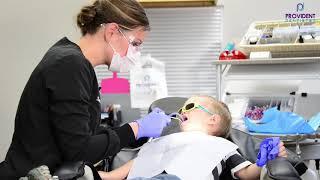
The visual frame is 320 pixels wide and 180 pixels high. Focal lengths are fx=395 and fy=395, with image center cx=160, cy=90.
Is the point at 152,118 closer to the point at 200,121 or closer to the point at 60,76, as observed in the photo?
the point at 200,121

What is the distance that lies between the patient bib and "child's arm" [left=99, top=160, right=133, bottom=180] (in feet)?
0.08

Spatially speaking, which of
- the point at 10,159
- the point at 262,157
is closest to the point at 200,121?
the point at 262,157

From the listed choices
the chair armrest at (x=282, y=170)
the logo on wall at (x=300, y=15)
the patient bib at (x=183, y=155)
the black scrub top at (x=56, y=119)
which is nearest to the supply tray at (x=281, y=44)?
the logo on wall at (x=300, y=15)

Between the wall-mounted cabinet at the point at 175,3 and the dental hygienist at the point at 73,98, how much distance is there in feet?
3.67

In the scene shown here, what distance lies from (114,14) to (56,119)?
439 millimetres

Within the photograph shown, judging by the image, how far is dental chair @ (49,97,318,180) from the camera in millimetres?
1226

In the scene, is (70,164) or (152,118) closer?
(70,164)

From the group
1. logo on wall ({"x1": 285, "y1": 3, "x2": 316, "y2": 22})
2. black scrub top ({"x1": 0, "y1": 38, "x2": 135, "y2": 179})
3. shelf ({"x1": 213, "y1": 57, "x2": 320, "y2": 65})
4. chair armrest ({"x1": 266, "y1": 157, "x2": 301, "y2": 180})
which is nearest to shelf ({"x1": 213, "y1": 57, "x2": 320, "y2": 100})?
shelf ({"x1": 213, "y1": 57, "x2": 320, "y2": 65})

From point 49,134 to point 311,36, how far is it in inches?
62.3

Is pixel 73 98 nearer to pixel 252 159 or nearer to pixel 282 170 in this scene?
pixel 282 170

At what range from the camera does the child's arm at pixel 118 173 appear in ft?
5.41

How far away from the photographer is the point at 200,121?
1.76 metres

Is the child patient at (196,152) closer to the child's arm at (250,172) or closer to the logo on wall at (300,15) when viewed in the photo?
the child's arm at (250,172)

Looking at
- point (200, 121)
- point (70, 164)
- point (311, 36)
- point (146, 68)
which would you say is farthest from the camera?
point (146, 68)
